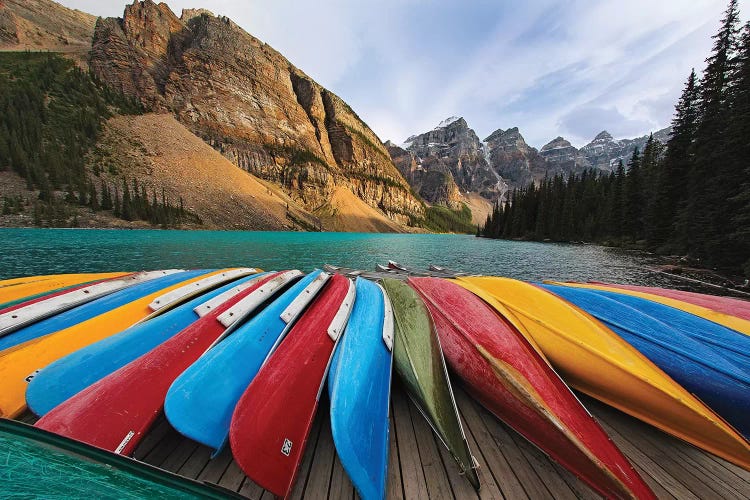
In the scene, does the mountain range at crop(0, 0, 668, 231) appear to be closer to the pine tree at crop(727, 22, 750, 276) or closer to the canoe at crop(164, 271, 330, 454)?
the canoe at crop(164, 271, 330, 454)

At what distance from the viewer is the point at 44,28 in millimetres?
123438

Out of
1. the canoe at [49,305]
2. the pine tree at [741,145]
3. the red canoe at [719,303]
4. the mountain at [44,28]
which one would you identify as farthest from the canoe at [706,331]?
the mountain at [44,28]

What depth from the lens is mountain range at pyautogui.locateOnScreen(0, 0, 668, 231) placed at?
2721 inches

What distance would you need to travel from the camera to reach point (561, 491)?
2.15 metres

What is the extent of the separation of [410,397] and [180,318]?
340 centimetres

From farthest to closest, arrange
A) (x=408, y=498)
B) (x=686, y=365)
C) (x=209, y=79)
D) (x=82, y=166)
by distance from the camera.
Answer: (x=209, y=79)
(x=82, y=166)
(x=686, y=365)
(x=408, y=498)

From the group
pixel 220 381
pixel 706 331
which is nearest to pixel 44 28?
pixel 220 381

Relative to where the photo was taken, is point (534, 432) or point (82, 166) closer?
point (534, 432)

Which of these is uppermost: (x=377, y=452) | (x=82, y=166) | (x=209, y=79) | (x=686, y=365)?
(x=209, y=79)

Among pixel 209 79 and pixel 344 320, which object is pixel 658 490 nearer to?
pixel 344 320

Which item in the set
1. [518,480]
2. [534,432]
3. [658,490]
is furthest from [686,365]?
[518,480]

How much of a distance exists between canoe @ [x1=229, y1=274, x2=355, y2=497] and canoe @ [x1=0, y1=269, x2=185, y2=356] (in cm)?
303

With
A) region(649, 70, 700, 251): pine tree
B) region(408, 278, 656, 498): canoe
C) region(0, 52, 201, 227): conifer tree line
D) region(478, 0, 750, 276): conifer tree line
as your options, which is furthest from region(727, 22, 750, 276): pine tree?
region(0, 52, 201, 227): conifer tree line

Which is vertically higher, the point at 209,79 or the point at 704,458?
the point at 209,79
